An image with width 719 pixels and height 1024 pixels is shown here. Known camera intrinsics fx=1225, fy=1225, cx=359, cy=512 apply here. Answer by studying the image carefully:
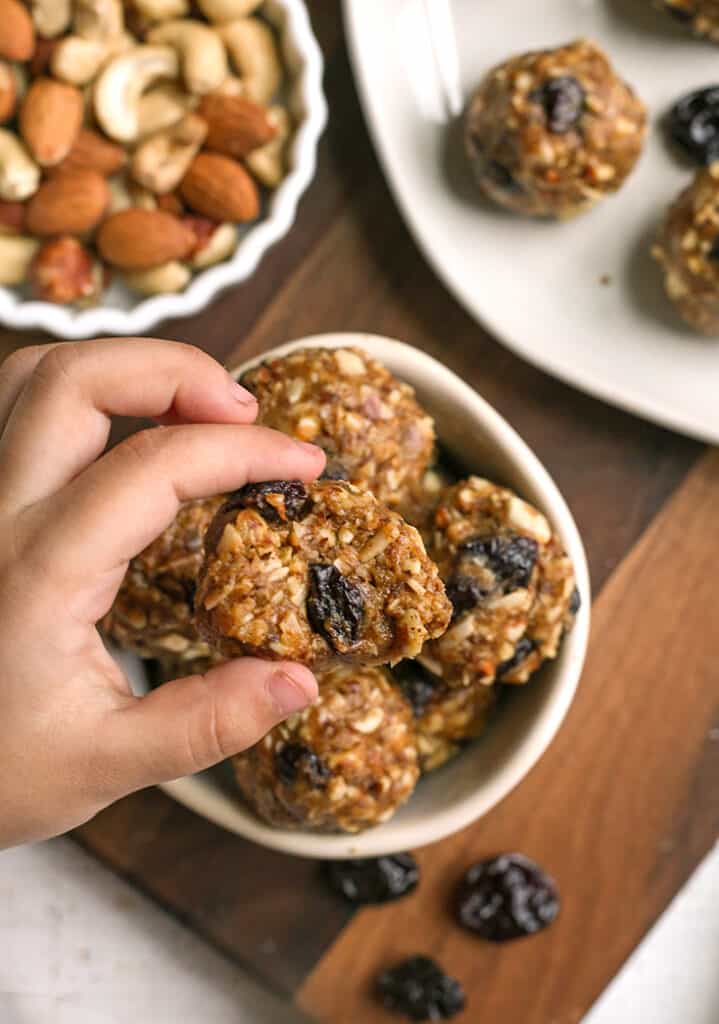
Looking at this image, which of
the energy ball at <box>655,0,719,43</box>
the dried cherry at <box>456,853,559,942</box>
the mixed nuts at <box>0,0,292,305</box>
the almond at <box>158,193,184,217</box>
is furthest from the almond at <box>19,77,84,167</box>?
the dried cherry at <box>456,853,559,942</box>

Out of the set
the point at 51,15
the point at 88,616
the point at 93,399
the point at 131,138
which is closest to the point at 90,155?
the point at 131,138

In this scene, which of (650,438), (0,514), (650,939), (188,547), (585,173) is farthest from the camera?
(650,939)

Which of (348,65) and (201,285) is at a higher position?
(348,65)

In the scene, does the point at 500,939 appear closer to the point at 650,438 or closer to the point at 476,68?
the point at 650,438

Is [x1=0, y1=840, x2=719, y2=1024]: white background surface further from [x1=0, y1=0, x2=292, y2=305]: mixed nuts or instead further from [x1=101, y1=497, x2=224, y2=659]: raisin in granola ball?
[x1=0, y1=0, x2=292, y2=305]: mixed nuts

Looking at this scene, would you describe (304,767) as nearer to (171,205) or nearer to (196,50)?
(171,205)

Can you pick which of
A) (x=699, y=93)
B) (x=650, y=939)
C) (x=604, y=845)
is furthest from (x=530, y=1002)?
(x=699, y=93)
